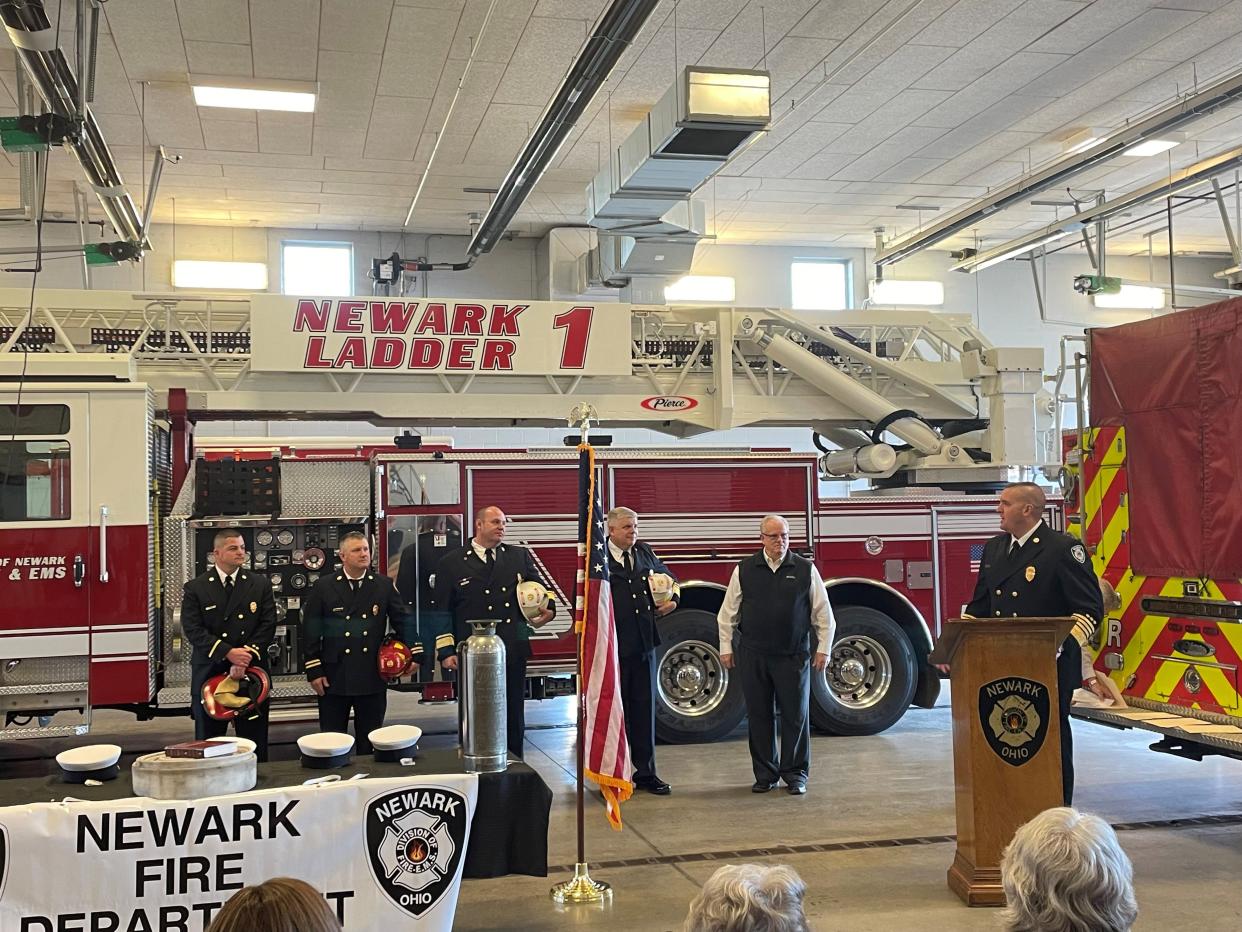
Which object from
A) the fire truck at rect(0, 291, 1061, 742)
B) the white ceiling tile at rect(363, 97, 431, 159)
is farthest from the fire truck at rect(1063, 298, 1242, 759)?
the white ceiling tile at rect(363, 97, 431, 159)

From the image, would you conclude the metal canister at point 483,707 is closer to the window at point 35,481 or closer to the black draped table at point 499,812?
the black draped table at point 499,812

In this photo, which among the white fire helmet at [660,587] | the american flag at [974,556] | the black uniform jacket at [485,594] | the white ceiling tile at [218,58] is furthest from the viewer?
the white ceiling tile at [218,58]

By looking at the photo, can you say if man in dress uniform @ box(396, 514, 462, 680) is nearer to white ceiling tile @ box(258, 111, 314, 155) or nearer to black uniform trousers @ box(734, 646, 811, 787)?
black uniform trousers @ box(734, 646, 811, 787)

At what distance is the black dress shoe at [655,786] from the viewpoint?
7.96 meters

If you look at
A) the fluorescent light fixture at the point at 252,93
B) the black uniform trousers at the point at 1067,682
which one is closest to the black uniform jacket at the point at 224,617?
the black uniform trousers at the point at 1067,682

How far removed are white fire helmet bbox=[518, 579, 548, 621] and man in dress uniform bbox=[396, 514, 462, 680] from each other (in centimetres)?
192

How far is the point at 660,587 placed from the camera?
8.21 m

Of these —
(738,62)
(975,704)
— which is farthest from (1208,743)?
(738,62)

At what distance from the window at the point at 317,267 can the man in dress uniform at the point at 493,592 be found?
1068 centimetres

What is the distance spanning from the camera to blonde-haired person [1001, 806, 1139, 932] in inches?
99.3

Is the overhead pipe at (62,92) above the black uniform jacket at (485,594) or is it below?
above

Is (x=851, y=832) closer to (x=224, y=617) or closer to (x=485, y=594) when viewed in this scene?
(x=485, y=594)

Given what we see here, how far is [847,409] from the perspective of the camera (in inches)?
433

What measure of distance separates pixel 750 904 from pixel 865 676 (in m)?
8.18
